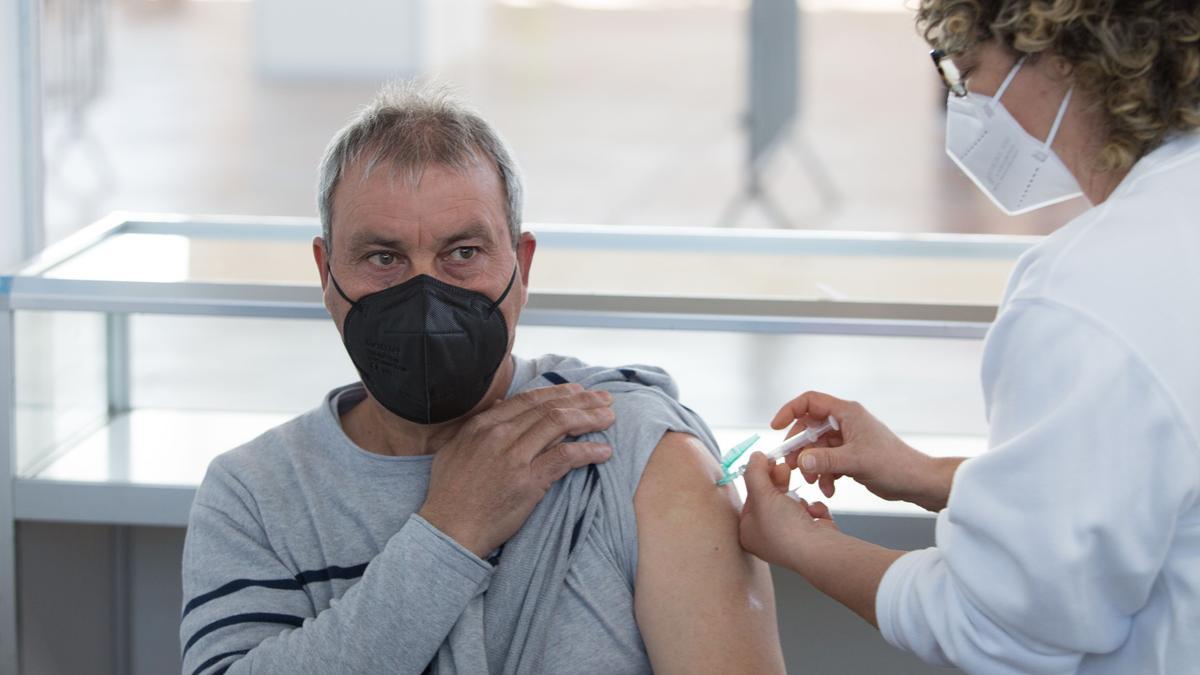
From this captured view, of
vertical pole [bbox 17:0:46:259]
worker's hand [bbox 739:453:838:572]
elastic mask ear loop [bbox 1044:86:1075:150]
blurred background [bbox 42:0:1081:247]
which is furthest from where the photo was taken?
blurred background [bbox 42:0:1081:247]

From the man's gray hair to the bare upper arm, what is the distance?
37 centimetres

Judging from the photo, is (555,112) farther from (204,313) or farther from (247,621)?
(247,621)

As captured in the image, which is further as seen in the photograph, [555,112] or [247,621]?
[555,112]

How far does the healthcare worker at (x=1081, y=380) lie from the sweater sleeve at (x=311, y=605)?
452 millimetres

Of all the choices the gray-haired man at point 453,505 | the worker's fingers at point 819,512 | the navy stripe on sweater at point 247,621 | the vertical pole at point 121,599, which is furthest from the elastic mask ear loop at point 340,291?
the vertical pole at point 121,599

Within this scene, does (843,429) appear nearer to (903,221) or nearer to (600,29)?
(903,221)

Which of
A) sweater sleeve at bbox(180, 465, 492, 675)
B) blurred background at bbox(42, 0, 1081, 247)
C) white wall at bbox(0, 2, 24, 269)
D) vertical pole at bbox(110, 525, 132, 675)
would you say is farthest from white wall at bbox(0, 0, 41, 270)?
blurred background at bbox(42, 0, 1081, 247)

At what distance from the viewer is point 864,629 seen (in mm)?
2525

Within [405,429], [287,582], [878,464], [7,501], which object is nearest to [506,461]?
[405,429]

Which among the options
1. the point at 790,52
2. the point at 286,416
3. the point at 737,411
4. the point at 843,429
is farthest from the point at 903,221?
the point at 843,429

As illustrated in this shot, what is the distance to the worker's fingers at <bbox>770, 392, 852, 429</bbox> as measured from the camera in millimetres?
1822

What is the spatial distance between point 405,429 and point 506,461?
0.69 feet

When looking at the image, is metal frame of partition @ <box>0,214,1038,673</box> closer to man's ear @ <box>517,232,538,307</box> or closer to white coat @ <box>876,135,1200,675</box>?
man's ear @ <box>517,232,538,307</box>

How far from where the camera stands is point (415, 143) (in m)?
1.79
